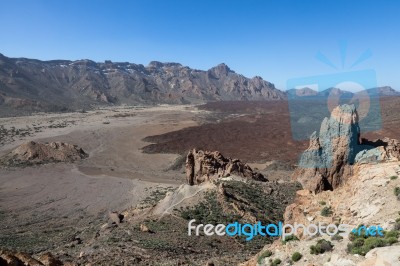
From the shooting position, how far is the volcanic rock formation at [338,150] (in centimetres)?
2252

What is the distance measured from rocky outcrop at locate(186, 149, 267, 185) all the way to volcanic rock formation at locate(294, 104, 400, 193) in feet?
30.7

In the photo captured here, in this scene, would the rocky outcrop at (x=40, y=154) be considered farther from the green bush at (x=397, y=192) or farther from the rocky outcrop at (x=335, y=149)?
the green bush at (x=397, y=192)

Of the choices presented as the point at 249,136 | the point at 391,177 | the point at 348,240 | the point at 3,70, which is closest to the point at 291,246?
the point at 348,240

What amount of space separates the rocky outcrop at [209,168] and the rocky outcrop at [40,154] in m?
32.2

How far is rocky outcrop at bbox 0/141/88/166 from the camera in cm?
5675

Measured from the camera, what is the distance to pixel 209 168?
32969 millimetres

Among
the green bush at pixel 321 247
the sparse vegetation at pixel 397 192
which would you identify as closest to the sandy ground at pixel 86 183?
the green bush at pixel 321 247

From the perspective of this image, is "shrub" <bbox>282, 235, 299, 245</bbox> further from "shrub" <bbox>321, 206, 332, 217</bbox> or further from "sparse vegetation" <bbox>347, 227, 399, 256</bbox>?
"sparse vegetation" <bbox>347, 227, 399, 256</bbox>

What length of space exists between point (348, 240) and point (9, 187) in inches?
1648

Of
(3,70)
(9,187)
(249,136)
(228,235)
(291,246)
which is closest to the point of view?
(291,246)

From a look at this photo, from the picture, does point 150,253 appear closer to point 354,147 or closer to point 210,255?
point 210,255

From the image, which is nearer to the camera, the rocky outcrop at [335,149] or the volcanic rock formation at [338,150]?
the volcanic rock formation at [338,150]

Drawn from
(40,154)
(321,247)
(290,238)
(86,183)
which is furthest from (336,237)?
(40,154)

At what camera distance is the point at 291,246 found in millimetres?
12297
